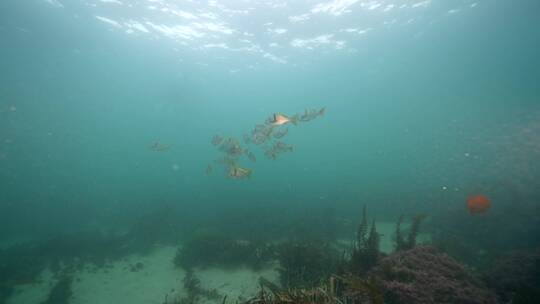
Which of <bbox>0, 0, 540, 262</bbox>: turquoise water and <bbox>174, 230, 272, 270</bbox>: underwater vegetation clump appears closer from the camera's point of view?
<bbox>174, 230, 272, 270</bbox>: underwater vegetation clump

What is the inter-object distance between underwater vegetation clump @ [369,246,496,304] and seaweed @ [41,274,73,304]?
1262 centimetres

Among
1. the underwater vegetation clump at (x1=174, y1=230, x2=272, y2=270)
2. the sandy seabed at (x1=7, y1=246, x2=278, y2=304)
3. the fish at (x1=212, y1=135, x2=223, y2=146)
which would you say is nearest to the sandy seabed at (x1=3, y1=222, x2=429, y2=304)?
the sandy seabed at (x1=7, y1=246, x2=278, y2=304)

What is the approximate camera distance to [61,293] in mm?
12102

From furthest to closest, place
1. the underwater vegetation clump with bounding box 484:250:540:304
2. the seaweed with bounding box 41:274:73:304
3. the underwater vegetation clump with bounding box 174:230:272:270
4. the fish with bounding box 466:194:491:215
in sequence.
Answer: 1. the fish with bounding box 466:194:491:215
2. the underwater vegetation clump with bounding box 174:230:272:270
3. the seaweed with bounding box 41:274:73:304
4. the underwater vegetation clump with bounding box 484:250:540:304

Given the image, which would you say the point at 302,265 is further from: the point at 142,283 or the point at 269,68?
the point at 269,68

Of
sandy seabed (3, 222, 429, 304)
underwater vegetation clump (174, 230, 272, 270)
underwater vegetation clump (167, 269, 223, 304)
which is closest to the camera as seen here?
underwater vegetation clump (167, 269, 223, 304)

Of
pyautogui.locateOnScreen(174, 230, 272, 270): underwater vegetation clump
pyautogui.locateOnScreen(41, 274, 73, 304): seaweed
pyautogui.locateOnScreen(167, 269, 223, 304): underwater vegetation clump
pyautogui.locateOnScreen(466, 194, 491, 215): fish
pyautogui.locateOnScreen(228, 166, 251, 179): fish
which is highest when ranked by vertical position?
pyautogui.locateOnScreen(228, 166, 251, 179): fish

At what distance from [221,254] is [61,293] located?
6.86 meters

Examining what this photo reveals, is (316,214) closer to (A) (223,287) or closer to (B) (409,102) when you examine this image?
(A) (223,287)

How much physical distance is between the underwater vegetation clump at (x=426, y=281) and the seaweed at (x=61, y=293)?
12623mm

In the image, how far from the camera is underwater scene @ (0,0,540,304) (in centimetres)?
818

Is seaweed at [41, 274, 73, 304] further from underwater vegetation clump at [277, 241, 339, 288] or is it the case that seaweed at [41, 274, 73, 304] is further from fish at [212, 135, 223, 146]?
underwater vegetation clump at [277, 241, 339, 288]

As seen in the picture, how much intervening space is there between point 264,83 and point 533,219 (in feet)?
129

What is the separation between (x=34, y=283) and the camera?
1358 cm
